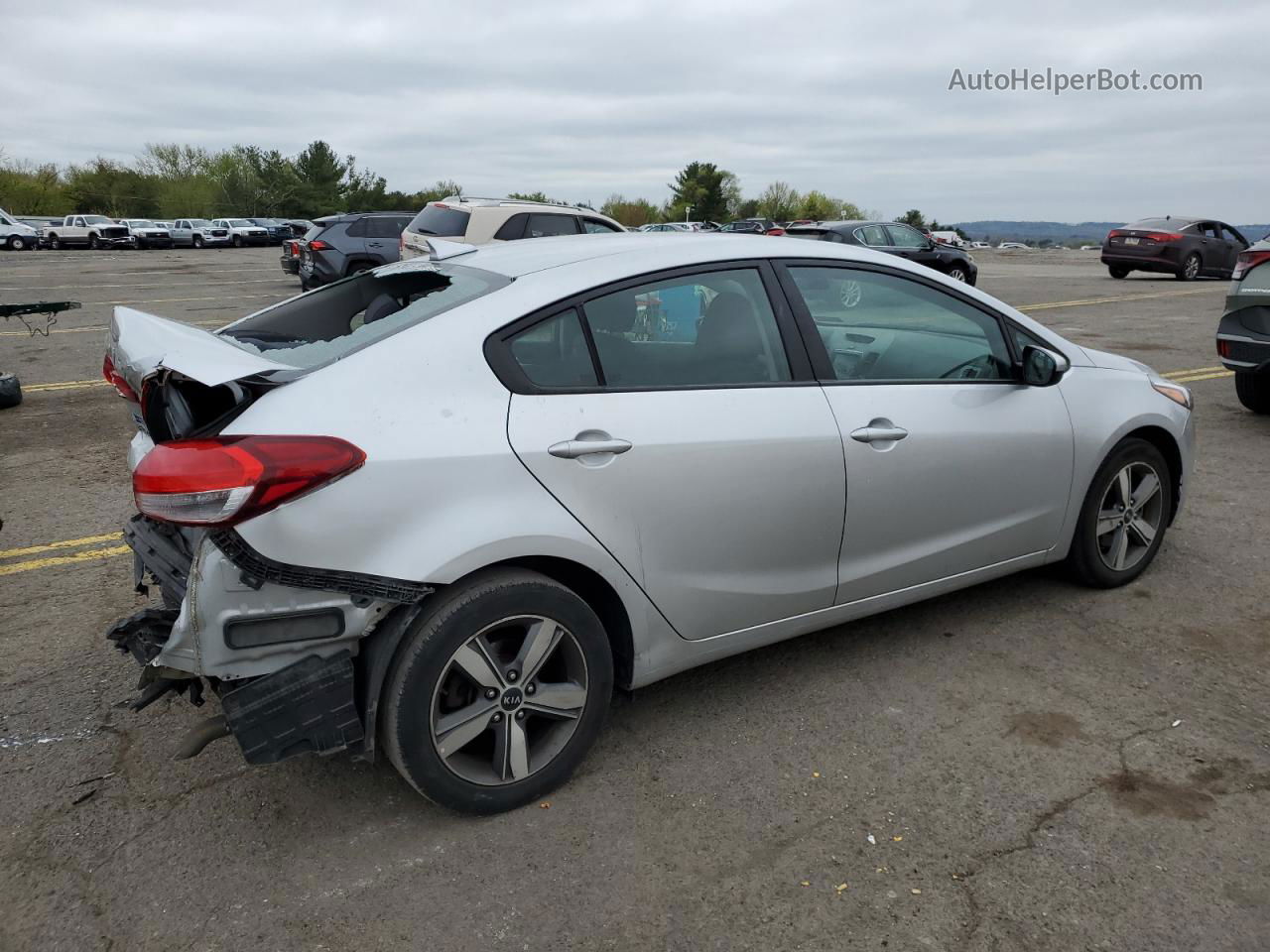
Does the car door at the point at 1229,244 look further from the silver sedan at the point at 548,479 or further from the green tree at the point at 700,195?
the green tree at the point at 700,195

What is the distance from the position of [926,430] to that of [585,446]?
1.35 metres

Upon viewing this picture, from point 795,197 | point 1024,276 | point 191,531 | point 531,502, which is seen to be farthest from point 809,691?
point 795,197

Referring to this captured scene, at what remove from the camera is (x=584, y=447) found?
277cm

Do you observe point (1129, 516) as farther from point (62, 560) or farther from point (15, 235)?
point (15, 235)

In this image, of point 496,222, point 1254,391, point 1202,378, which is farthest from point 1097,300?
point 496,222

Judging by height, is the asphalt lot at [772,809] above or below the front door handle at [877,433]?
below

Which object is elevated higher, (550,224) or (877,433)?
(550,224)

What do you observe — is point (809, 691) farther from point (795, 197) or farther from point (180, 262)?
point (795, 197)

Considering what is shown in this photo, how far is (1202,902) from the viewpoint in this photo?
2.44 m

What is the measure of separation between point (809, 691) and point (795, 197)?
97.6 m

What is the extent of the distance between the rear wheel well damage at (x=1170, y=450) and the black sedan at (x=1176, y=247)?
2095 centimetres

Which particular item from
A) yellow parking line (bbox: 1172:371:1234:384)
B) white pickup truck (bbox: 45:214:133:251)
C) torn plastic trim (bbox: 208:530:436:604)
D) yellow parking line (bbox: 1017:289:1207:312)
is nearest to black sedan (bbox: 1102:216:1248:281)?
yellow parking line (bbox: 1017:289:1207:312)

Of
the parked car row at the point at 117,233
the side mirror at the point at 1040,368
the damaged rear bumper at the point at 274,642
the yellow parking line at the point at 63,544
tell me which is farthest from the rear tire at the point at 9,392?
the parked car row at the point at 117,233

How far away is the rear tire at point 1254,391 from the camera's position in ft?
25.2
